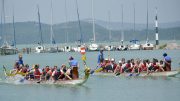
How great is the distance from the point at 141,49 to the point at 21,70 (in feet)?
295

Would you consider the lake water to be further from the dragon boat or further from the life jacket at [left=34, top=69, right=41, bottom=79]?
the life jacket at [left=34, top=69, right=41, bottom=79]

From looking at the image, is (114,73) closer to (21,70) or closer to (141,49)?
(21,70)

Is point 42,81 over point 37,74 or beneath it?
beneath

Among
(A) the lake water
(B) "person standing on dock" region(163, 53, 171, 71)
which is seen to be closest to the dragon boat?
(A) the lake water

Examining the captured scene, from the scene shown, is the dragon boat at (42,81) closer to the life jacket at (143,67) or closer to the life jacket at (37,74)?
the life jacket at (37,74)

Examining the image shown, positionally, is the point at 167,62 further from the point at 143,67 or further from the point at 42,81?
the point at 42,81

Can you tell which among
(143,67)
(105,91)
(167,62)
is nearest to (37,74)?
(105,91)

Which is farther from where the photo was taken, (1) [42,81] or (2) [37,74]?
(2) [37,74]

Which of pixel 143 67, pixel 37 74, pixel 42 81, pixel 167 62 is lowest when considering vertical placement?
pixel 42 81

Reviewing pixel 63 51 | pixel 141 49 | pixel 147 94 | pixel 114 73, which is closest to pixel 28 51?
pixel 63 51

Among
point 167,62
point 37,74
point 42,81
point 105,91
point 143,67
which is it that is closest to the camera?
point 105,91

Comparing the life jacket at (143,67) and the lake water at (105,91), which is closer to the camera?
the lake water at (105,91)

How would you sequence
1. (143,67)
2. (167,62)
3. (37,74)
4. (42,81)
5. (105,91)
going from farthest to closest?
(143,67) < (167,62) < (37,74) < (42,81) < (105,91)

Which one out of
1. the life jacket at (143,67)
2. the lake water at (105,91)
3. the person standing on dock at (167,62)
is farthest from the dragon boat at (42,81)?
the person standing on dock at (167,62)
